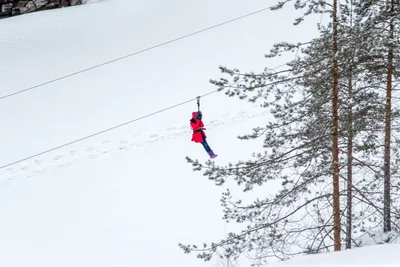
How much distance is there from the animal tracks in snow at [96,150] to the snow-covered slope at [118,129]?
0.04 m

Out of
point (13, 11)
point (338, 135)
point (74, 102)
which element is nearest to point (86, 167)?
point (74, 102)

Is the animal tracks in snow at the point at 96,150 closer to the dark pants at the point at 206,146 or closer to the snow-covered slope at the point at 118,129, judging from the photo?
the snow-covered slope at the point at 118,129

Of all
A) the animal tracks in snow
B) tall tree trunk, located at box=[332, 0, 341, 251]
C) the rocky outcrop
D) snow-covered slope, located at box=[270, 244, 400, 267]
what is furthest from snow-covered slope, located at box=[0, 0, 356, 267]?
snow-covered slope, located at box=[270, 244, 400, 267]

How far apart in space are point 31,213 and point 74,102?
29.9ft

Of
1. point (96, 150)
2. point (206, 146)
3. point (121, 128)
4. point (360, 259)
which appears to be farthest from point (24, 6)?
point (360, 259)

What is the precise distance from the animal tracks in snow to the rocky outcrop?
15.7 meters

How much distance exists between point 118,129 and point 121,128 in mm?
156

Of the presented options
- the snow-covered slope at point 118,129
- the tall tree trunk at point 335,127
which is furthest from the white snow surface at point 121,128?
the tall tree trunk at point 335,127

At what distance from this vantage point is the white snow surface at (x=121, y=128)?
13.1 metres

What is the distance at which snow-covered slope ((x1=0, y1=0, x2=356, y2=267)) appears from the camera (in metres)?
13.2

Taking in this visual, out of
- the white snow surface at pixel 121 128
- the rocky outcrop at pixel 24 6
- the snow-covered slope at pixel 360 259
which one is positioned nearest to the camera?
the snow-covered slope at pixel 360 259

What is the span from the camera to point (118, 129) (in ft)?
65.4

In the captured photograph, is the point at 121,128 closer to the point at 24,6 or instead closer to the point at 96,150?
the point at 96,150

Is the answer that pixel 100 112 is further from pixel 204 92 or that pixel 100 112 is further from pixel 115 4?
pixel 115 4
